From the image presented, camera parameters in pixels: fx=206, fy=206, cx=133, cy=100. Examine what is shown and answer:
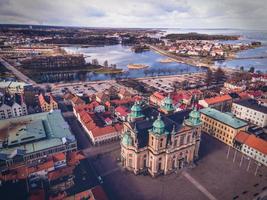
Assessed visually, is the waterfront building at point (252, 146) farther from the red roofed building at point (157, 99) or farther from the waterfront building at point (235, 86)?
the waterfront building at point (235, 86)

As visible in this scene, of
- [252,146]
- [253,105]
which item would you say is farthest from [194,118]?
[253,105]

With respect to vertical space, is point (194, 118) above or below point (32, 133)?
above

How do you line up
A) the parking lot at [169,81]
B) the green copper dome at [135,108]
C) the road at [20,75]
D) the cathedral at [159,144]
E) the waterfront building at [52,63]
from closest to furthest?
the cathedral at [159,144], the green copper dome at [135,108], the parking lot at [169,81], the road at [20,75], the waterfront building at [52,63]

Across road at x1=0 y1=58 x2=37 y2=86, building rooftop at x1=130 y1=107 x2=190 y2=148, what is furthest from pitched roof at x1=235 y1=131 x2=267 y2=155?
road at x1=0 y1=58 x2=37 y2=86

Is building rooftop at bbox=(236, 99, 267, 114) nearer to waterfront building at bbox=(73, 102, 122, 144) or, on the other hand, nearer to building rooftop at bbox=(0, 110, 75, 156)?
waterfront building at bbox=(73, 102, 122, 144)

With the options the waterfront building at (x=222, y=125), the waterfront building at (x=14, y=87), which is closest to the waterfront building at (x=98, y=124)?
Result: the waterfront building at (x=222, y=125)

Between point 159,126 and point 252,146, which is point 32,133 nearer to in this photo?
point 159,126
